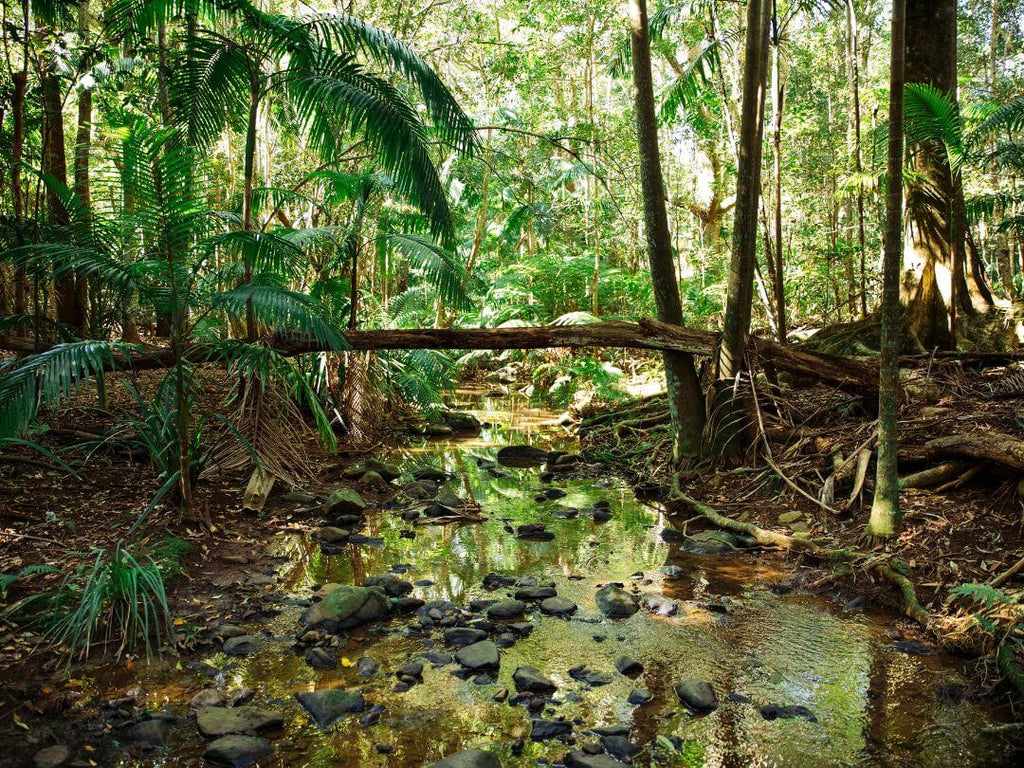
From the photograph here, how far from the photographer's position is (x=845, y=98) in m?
18.6

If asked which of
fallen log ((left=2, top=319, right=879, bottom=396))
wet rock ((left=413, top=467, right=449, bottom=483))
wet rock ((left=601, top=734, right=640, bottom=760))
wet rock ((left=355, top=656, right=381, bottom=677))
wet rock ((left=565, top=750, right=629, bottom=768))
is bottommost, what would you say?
wet rock ((left=601, top=734, right=640, bottom=760))

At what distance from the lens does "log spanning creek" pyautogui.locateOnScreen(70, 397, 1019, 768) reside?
294 centimetres

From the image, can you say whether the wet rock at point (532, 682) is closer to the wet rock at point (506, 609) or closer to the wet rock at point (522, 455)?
the wet rock at point (506, 609)

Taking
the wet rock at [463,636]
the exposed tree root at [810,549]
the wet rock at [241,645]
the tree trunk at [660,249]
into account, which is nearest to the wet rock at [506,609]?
the wet rock at [463,636]

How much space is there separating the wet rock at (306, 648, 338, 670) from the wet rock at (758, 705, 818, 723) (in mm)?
2094

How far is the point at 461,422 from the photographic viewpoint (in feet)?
38.5

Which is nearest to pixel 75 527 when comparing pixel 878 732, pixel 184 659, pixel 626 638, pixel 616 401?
pixel 184 659

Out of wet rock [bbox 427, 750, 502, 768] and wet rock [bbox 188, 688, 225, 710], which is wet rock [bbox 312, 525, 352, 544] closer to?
wet rock [bbox 188, 688, 225, 710]

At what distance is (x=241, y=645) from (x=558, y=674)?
1.69m

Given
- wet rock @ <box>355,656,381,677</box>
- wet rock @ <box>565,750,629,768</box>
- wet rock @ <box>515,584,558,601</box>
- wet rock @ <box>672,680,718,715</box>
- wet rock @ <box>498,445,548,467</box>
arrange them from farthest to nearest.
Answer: wet rock @ <box>498,445,548,467</box> < wet rock @ <box>515,584,558,601</box> < wet rock @ <box>355,656,381,677</box> < wet rock @ <box>672,680,718,715</box> < wet rock @ <box>565,750,629,768</box>

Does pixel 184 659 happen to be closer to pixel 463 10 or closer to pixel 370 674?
pixel 370 674

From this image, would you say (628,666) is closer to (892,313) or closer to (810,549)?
(810,549)

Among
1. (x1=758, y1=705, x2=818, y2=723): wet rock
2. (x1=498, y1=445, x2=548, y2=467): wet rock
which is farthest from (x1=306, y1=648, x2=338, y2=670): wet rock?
(x1=498, y1=445, x2=548, y2=467): wet rock

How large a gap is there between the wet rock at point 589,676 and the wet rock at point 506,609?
0.79 meters
